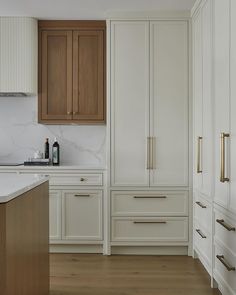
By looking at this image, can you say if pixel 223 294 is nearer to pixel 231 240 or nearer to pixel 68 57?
pixel 231 240

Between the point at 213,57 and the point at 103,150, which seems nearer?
the point at 213,57

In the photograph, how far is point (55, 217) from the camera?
4.29 m

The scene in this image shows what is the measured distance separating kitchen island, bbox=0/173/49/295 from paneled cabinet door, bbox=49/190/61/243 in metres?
1.37

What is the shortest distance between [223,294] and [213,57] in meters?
1.74

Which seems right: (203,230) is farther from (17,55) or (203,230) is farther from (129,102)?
(17,55)

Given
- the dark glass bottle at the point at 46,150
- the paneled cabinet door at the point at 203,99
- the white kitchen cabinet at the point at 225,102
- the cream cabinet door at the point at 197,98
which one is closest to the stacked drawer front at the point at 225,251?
the white kitchen cabinet at the point at 225,102

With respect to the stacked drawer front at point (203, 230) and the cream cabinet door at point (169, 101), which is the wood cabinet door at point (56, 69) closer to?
the cream cabinet door at point (169, 101)

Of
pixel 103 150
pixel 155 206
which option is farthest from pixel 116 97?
pixel 155 206

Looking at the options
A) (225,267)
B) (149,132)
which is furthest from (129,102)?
(225,267)

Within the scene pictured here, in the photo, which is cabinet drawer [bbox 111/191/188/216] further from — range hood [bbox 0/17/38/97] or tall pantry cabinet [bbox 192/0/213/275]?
range hood [bbox 0/17/38/97]

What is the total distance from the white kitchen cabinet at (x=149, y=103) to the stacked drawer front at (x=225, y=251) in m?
1.18

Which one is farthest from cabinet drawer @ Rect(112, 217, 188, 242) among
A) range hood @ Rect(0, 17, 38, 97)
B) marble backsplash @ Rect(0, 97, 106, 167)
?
range hood @ Rect(0, 17, 38, 97)

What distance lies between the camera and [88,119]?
451 cm

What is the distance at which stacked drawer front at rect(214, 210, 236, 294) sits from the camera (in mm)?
2693
